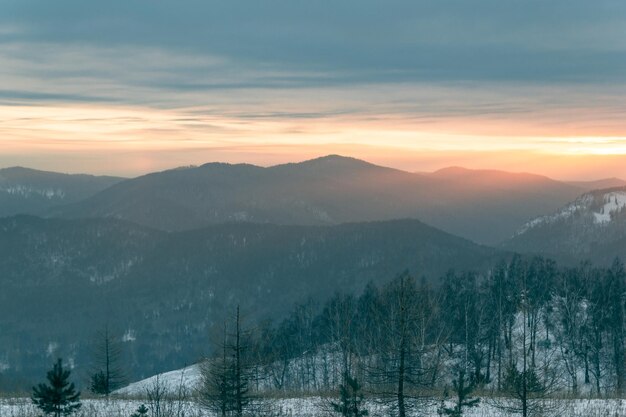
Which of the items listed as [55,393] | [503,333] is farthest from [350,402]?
[503,333]

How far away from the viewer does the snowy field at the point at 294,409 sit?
144 feet

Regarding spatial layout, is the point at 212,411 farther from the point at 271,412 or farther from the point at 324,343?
the point at 324,343

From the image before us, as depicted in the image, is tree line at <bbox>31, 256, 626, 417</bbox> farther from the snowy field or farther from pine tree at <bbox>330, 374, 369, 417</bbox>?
pine tree at <bbox>330, 374, 369, 417</bbox>

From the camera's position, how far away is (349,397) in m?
39.7

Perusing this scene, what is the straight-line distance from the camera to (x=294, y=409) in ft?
152

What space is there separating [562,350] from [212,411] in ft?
208

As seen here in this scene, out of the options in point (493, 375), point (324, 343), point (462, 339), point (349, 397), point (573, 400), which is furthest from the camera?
point (324, 343)

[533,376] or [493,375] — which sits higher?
[533,376]

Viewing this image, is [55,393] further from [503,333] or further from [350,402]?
[503,333]

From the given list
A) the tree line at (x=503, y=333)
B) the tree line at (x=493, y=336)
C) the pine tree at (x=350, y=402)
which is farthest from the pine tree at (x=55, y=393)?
the tree line at (x=503, y=333)

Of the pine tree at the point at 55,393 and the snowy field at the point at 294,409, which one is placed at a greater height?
the pine tree at the point at 55,393

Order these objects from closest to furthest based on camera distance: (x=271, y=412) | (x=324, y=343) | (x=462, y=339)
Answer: (x=271, y=412) < (x=462, y=339) < (x=324, y=343)

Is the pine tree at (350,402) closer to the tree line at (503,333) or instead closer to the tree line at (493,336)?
the tree line at (493,336)

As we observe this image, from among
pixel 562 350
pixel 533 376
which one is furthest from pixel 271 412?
pixel 562 350
